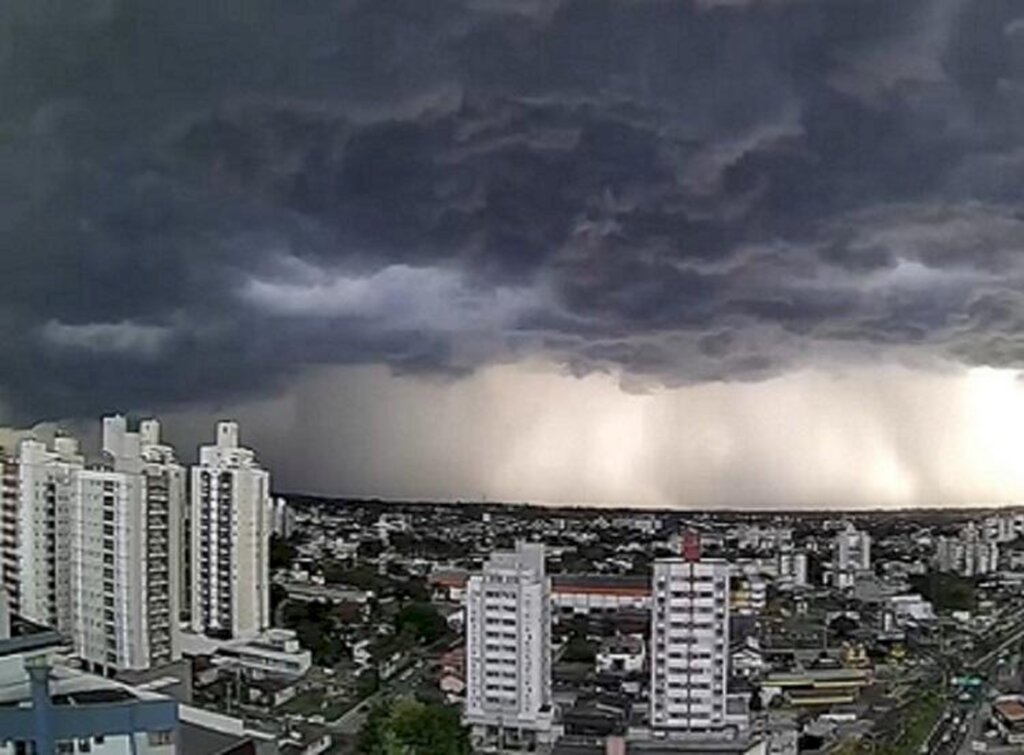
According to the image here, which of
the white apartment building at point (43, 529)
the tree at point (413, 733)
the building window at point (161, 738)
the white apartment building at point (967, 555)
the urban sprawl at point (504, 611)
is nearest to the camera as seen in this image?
the building window at point (161, 738)

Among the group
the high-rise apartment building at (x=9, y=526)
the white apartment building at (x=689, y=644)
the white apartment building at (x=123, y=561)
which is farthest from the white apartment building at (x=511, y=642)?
the high-rise apartment building at (x=9, y=526)

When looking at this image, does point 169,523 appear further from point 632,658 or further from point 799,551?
point 799,551

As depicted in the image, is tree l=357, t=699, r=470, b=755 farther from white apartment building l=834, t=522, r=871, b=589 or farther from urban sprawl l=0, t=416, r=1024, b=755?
white apartment building l=834, t=522, r=871, b=589

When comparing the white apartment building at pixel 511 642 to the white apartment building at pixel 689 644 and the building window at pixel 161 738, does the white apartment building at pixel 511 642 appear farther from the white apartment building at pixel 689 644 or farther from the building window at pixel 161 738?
the building window at pixel 161 738

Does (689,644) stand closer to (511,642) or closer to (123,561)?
(511,642)

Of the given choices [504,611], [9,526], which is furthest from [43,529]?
[504,611]

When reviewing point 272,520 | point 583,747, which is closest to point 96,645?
point 272,520
